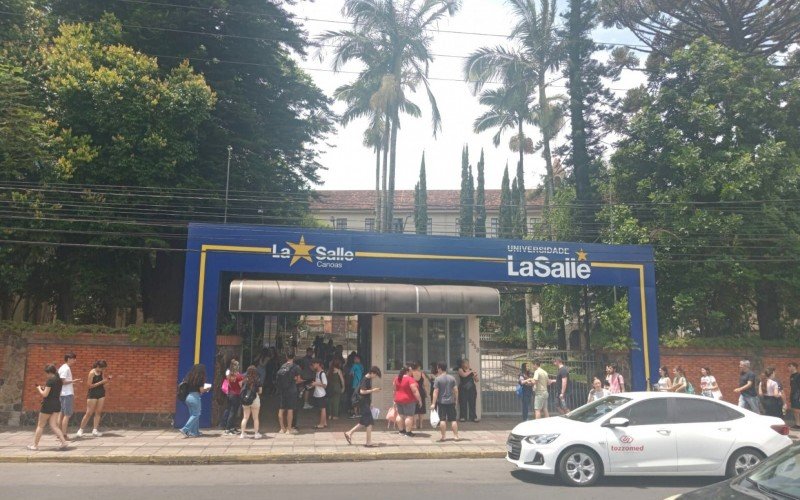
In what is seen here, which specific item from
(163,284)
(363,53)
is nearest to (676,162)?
(363,53)

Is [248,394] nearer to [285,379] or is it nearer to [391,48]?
[285,379]

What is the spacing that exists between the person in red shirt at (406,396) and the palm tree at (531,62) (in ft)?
68.9

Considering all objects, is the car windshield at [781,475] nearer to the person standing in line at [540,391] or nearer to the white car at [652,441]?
the white car at [652,441]

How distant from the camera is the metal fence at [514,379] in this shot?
16.0m

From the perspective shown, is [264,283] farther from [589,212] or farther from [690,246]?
[589,212]

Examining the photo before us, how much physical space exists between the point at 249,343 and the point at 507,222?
31082 mm

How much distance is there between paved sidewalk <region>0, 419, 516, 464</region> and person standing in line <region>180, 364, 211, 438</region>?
0.77 ft

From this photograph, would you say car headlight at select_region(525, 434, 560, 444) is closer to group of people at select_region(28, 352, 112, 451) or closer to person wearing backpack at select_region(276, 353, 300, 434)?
person wearing backpack at select_region(276, 353, 300, 434)

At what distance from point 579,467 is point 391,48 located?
24.0 m

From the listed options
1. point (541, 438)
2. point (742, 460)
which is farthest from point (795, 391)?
point (541, 438)

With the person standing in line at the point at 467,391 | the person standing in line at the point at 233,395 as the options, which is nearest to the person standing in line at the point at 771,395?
the person standing in line at the point at 467,391

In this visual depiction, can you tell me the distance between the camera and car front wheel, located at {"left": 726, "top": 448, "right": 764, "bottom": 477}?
8625 mm

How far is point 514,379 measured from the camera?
1664cm

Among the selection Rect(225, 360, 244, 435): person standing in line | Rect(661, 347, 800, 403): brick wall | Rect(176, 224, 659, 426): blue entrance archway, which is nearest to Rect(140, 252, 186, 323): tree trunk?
Rect(176, 224, 659, 426): blue entrance archway
